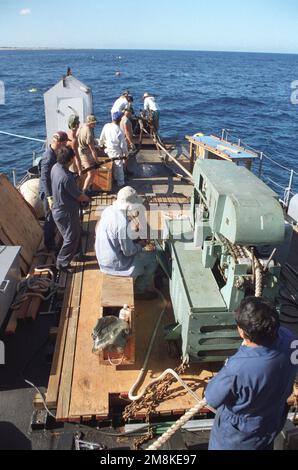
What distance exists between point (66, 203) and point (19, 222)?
1.48m

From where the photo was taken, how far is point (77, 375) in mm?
4496

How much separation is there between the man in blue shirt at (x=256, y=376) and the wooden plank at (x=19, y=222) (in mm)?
4633

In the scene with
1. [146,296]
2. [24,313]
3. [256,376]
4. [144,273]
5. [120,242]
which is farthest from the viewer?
[146,296]

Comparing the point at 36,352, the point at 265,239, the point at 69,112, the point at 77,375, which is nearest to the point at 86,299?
the point at 36,352

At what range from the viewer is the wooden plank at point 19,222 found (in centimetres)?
662

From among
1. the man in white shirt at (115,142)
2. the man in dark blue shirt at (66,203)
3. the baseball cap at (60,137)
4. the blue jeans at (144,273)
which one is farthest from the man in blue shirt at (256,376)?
the man in white shirt at (115,142)

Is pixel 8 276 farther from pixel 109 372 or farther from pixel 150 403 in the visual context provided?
pixel 150 403

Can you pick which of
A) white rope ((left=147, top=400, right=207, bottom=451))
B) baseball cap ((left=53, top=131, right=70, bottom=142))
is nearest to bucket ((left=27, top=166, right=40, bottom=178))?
baseball cap ((left=53, top=131, right=70, bottom=142))

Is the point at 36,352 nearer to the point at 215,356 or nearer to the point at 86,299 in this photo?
the point at 86,299

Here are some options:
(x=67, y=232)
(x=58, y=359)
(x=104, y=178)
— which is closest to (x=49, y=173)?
(x=67, y=232)

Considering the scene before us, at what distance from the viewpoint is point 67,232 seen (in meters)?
6.14

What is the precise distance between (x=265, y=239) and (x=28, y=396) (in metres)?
3.17

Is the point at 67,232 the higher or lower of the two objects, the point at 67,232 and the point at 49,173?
the lower
